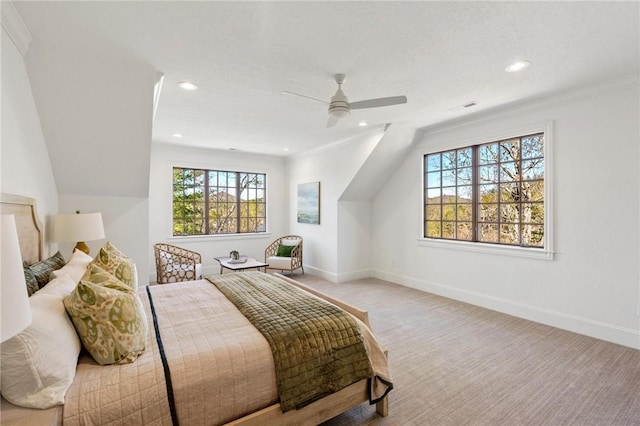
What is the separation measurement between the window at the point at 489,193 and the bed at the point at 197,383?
9.58ft

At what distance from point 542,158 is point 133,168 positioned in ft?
16.1

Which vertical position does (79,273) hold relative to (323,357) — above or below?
above

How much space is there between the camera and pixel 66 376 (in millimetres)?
1284

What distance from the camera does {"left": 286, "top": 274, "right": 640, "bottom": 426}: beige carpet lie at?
2023 mm

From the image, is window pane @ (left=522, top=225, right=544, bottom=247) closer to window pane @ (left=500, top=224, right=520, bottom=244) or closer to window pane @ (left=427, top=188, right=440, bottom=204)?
window pane @ (left=500, top=224, right=520, bottom=244)

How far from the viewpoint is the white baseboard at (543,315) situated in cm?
301

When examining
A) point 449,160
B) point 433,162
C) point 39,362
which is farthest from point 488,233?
point 39,362

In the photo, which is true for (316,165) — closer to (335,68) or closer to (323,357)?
(335,68)

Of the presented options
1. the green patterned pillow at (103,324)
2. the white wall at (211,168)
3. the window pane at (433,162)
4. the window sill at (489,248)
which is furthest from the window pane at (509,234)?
the white wall at (211,168)

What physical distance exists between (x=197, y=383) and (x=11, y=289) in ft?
2.94

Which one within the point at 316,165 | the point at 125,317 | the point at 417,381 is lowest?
the point at 417,381

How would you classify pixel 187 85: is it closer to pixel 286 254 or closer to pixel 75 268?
pixel 75 268

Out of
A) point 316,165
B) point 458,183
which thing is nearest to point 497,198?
point 458,183

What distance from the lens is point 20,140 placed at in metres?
2.29
